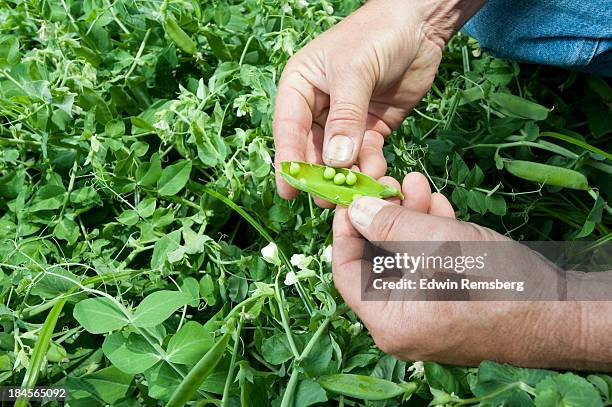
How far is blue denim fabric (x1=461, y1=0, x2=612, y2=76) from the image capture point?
1429 millimetres

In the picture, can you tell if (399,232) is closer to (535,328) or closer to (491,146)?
(535,328)

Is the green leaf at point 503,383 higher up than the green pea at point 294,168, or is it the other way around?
the green pea at point 294,168

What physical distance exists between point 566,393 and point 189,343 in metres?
0.56

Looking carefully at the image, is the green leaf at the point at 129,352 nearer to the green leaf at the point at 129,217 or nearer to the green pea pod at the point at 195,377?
the green pea pod at the point at 195,377

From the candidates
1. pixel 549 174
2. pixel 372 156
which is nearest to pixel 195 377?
pixel 372 156

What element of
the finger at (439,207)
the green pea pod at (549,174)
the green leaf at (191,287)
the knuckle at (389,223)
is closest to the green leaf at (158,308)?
the green leaf at (191,287)

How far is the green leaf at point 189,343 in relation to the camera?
1069 millimetres

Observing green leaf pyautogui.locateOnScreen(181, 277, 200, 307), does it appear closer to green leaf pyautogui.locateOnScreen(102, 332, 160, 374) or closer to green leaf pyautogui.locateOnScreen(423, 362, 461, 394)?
green leaf pyautogui.locateOnScreen(102, 332, 160, 374)

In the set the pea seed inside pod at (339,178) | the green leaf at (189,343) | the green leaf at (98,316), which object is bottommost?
the green leaf at (189,343)

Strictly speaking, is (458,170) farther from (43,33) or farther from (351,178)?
(43,33)

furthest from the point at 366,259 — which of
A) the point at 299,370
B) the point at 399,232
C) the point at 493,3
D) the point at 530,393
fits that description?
the point at 493,3

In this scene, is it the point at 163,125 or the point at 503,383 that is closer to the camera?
the point at 503,383

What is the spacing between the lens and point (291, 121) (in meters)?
1.31

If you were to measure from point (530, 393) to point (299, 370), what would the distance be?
339mm
